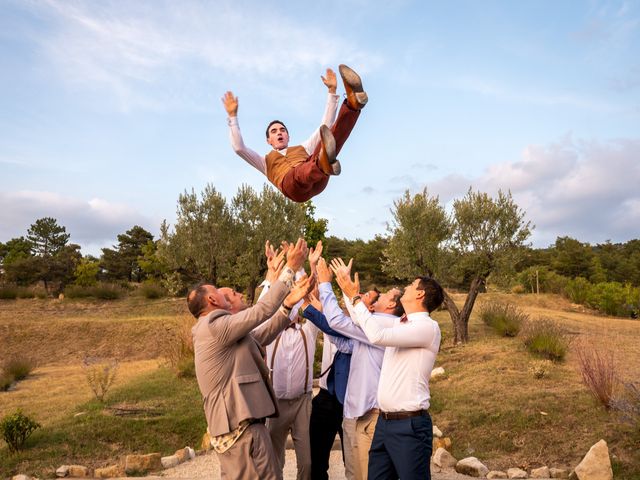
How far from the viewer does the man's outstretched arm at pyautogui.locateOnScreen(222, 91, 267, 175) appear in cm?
511

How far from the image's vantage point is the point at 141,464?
7941 millimetres

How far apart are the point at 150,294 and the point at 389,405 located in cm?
2998

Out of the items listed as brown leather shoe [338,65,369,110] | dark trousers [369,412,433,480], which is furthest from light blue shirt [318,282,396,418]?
brown leather shoe [338,65,369,110]

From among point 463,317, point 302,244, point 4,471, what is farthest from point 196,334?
point 463,317

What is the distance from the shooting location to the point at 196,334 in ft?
12.5

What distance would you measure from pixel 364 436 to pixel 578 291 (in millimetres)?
30195

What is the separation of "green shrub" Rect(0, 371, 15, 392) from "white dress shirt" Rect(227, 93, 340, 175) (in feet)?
45.1

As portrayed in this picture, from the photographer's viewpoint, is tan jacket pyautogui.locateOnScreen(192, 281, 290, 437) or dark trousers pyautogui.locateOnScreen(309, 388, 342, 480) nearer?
tan jacket pyautogui.locateOnScreen(192, 281, 290, 437)

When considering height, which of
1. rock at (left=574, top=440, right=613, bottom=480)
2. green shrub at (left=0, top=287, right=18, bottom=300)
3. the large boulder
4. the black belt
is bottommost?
the large boulder

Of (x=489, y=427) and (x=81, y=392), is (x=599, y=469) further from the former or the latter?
(x=81, y=392)

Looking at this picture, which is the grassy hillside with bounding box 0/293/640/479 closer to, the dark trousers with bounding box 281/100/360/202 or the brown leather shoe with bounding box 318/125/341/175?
the dark trousers with bounding box 281/100/360/202

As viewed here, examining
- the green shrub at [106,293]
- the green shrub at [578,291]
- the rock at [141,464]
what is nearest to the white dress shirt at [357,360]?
the rock at [141,464]

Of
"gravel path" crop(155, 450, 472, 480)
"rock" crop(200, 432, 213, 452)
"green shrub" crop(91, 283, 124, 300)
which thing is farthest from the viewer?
"green shrub" crop(91, 283, 124, 300)

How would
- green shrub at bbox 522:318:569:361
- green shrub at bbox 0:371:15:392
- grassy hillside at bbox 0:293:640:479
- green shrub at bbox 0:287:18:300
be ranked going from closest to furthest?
1. grassy hillside at bbox 0:293:640:479
2. green shrub at bbox 522:318:569:361
3. green shrub at bbox 0:371:15:392
4. green shrub at bbox 0:287:18:300
